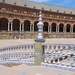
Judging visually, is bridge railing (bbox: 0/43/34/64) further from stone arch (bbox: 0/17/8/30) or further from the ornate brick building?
stone arch (bbox: 0/17/8/30)

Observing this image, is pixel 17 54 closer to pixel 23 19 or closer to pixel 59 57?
pixel 59 57

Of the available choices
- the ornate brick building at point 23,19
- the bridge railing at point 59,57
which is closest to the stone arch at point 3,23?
the ornate brick building at point 23,19

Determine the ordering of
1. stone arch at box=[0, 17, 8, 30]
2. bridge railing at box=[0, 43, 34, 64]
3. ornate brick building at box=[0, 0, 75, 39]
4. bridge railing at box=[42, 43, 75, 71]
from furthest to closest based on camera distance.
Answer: stone arch at box=[0, 17, 8, 30], ornate brick building at box=[0, 0, 75, 39], bridge railing at box=[0, 43, 34, 64], bridge railing at box=[42, 43, 75, 71]

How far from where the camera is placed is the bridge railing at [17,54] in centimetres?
656

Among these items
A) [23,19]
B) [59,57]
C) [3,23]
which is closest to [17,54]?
[59,57]

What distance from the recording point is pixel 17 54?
6867mm

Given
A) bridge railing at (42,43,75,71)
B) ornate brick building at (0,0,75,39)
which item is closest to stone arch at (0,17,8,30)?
ornate brick building at (0,0,75,39)

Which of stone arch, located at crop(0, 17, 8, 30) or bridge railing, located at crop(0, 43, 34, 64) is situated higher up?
stone arch, located at crop(0, 17, 8, 30)

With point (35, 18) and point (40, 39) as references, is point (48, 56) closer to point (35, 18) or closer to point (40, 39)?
point (40, 39)

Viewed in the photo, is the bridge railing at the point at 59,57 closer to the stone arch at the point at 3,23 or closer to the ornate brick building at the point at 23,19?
the ornate brick building at the point at 23,19

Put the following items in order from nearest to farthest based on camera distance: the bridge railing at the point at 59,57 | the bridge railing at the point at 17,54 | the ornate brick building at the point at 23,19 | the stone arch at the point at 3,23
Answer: the bridge railing at the point at 59,57 → the bridge railing at the point at 17,54 → the ornate brick building at the point at 23,19 → the stone arch at the point at 3,23

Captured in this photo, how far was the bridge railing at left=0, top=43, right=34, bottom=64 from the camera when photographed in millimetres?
6562

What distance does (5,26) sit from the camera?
3266 cm

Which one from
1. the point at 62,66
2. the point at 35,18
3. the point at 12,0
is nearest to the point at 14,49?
the point at 62,66
